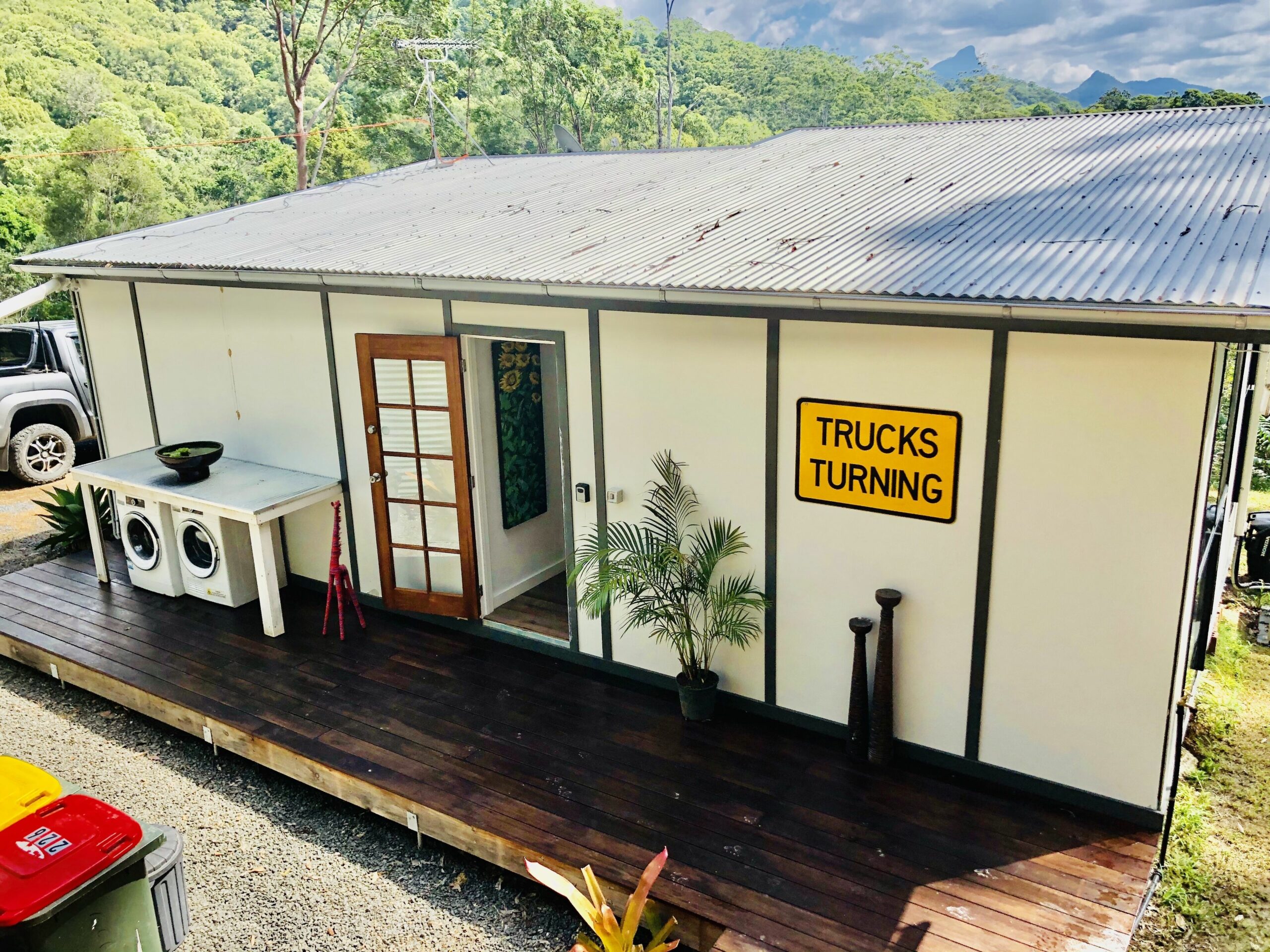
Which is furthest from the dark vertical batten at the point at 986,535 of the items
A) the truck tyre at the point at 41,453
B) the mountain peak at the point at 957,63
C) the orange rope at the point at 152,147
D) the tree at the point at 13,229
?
the mountain peak at the point at 957,63

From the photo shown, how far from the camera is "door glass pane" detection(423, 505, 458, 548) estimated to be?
5.32 m

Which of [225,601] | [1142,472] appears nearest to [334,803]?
[225,601]

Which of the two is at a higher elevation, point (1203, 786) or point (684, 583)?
point (684, 583)

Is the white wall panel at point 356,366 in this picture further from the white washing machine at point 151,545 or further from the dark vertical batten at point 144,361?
the dark vertical batten at point 144,361

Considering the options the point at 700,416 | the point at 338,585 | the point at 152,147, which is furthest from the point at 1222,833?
the point at 152,147

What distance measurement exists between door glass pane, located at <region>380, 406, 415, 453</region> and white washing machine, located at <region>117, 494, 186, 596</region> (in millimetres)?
1546

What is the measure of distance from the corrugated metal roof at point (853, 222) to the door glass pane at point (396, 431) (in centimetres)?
84

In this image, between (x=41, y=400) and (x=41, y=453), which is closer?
(x=41, y=400)

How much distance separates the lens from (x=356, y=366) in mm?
5410

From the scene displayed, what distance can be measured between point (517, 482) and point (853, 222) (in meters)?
2.48

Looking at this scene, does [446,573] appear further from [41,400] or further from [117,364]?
[41,400]

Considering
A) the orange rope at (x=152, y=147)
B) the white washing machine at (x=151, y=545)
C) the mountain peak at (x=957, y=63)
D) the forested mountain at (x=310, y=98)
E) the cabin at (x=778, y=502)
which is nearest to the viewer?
the cabin at (x=778, y=502)

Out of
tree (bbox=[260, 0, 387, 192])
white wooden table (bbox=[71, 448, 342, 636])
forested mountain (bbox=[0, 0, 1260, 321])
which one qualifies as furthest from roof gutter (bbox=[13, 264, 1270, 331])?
tree (bbox=[260, 0, 387, 192])

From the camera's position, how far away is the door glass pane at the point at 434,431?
5.13 metres
